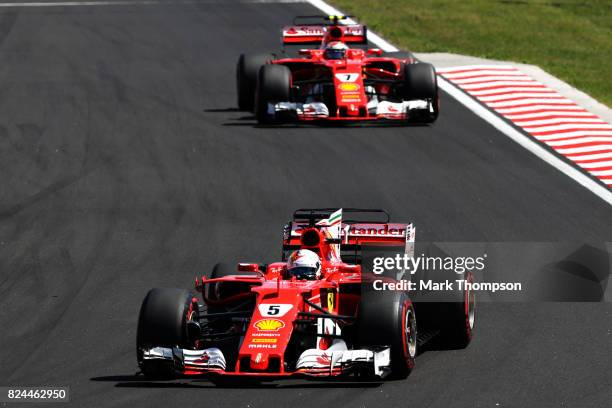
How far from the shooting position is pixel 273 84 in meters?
30.4

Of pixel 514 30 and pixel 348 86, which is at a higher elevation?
pixel 348 86

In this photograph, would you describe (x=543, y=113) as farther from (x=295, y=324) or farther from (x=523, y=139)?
(x=295, y=324)

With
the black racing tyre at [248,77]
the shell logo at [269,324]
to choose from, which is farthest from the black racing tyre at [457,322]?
the black racing tyre at [248,77]

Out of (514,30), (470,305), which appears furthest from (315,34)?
(470,305)

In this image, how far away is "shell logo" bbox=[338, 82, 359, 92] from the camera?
30.2 metres

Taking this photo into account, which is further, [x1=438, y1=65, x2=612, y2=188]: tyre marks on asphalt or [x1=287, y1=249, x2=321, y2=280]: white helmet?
[x1=438, y1=65, x2=612, y2=188]: tyre marks on asphalt

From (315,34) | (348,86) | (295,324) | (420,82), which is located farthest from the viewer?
(315,34)

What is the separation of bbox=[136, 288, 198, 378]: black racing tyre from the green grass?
21.3 m

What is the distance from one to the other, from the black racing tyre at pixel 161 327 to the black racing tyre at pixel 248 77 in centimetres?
1710

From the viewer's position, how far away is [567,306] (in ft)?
62.6

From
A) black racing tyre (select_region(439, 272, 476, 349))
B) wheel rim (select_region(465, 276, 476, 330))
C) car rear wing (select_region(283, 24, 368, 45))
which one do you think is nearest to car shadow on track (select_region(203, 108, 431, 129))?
car rear wing (select_region(283, 24, 368, 45))

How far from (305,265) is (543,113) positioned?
54.5 feet

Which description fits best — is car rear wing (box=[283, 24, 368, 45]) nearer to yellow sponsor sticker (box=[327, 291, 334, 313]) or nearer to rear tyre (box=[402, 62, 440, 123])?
rear tyre (box=[402, 62, 440, 123])

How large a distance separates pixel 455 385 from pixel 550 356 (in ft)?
5.31
